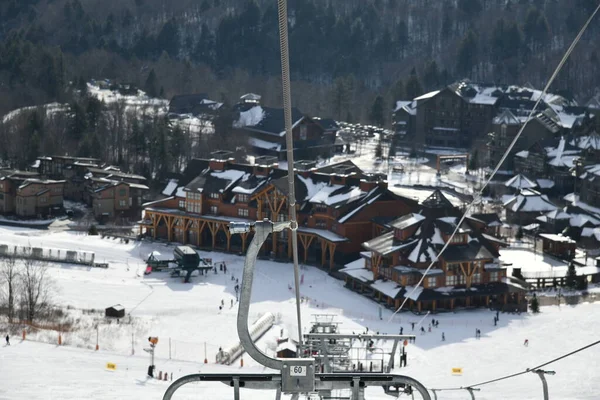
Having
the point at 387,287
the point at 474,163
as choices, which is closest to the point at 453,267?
the point at 387,287

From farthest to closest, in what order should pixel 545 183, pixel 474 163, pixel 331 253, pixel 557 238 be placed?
pixel 474 163 < pixel 545 183 < pixel 557 238 < pixel 331 253

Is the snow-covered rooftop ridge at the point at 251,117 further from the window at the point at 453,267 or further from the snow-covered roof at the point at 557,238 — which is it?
the window at the point at 453,267

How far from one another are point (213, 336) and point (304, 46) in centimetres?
7530

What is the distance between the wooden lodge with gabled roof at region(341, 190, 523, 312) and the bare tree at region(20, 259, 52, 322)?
10.7 metres

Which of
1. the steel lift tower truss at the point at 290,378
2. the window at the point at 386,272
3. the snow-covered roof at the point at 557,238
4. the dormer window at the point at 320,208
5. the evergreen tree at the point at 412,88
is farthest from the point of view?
the evergreen tree at the point at 412,88

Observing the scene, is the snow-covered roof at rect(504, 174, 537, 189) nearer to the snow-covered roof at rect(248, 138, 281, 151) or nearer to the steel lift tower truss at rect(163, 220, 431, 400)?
the snow-covered roof at rect(248, 138, 281, 151)

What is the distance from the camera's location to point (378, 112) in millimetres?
86188

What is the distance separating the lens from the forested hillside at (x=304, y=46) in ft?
306

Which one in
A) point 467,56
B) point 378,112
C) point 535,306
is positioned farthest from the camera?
point 467,56

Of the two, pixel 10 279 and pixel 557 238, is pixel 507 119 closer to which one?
pixel 557 238

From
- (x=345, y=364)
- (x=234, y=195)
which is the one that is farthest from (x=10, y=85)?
(x=345, y=364)

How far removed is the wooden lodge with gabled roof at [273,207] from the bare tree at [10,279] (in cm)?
859

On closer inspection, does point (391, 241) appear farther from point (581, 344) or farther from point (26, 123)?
point (26, 123)

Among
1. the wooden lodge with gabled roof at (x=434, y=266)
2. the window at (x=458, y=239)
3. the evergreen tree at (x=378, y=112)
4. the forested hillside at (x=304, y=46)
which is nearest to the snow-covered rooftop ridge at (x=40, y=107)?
the forested hillside at (x=304, y=46)
